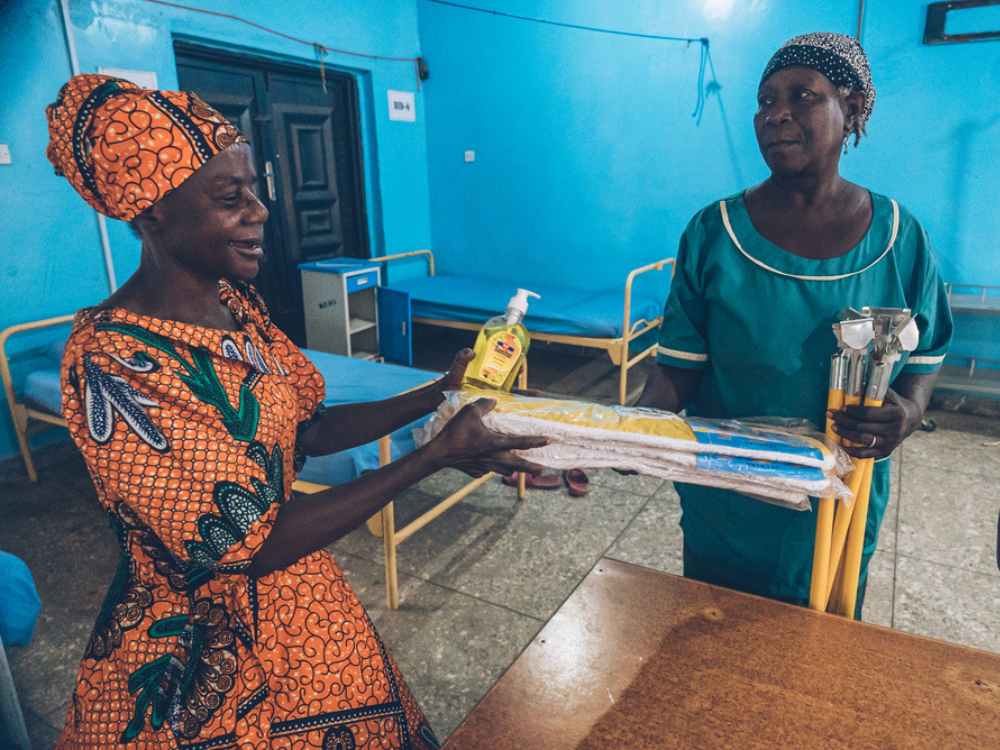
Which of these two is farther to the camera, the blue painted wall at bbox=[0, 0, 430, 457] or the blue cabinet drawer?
the blue cabinet drawer

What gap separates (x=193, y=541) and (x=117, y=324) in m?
0.33

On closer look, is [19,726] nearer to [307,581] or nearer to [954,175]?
[307,581]

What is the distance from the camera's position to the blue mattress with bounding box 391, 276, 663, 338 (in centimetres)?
439

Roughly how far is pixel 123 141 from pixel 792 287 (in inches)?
41.3

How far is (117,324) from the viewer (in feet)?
2.95

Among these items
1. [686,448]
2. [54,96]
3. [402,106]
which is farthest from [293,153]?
[686,448]

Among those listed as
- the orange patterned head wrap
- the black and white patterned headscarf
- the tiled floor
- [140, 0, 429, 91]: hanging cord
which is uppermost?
[140, 0, 429, 91]: hanging cord

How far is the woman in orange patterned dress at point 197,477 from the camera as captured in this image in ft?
2.76

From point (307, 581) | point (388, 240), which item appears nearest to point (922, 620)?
point (307, 581)

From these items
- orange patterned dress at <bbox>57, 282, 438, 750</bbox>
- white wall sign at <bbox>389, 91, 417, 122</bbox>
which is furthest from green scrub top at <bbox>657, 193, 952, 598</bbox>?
white wall sign at <bbox>389, 91, 417, 122</bbox>

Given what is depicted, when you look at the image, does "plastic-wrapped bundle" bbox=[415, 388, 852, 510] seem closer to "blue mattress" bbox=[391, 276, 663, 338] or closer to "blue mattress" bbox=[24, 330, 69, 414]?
"blue mattress" bbox=[24, 330, 69, 414]

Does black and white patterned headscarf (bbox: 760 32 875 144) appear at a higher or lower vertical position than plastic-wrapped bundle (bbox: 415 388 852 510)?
higher

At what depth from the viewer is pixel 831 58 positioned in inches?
39.9

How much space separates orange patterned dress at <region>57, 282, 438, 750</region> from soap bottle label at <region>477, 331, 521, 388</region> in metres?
0.35
